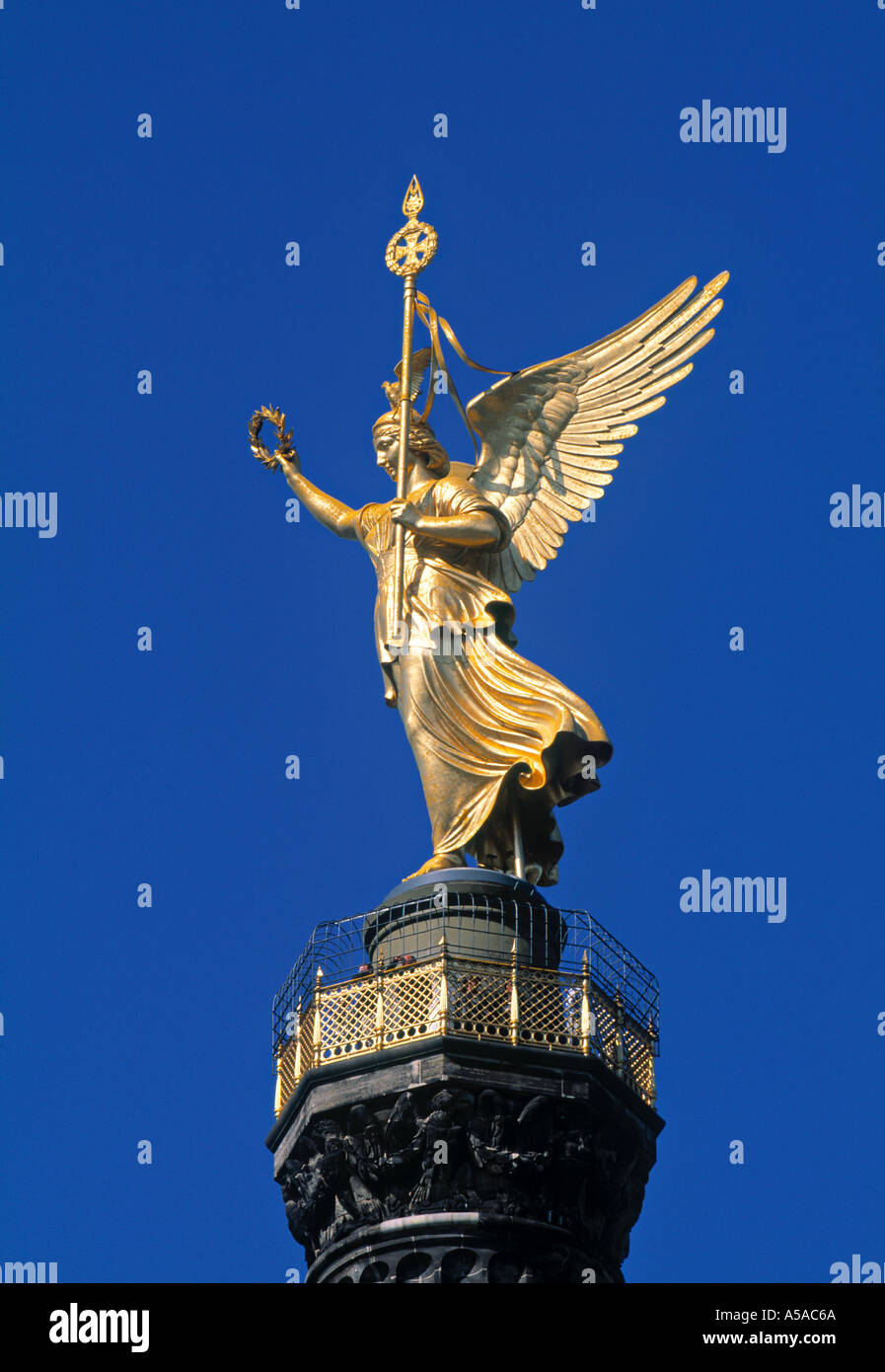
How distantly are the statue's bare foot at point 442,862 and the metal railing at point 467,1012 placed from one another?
6.39 ft

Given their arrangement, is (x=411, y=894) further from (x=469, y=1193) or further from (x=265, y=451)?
(x=265, y=451)

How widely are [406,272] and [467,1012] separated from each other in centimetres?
1294

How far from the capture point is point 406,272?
45.6m

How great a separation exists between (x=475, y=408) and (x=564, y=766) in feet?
22.9

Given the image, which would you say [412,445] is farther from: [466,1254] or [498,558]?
[466,1254]

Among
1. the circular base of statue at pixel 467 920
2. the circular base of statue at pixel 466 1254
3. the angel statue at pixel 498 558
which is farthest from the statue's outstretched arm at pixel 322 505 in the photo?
the circular base of statue at pixel 466 1254

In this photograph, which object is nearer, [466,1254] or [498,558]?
[466,1254]

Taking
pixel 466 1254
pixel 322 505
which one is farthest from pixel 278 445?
pixel 466 1254
